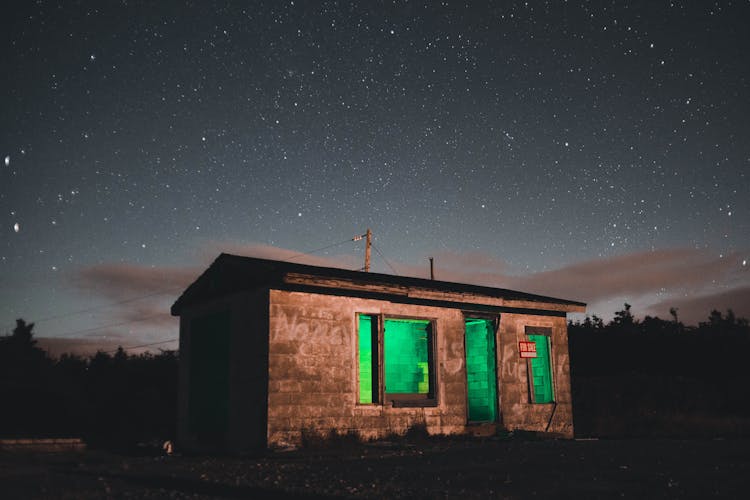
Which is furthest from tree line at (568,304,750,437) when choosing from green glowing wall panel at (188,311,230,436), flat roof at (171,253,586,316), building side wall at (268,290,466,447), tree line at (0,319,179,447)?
tree line at (0,319,179,447)

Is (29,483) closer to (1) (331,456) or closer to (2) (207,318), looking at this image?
(1) (331,456)

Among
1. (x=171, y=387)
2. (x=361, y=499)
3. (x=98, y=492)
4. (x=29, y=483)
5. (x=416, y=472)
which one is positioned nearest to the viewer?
(x=361, y=499)

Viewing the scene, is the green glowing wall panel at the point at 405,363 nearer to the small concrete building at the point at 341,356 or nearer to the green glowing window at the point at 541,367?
the small concrete building at the point at 341,356

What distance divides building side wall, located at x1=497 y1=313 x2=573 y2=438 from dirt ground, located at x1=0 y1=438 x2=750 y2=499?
3.00 metres

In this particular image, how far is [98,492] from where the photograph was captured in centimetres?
771

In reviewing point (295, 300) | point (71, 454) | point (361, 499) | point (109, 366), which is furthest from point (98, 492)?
point (109, 366)

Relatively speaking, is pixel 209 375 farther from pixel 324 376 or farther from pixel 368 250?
pixel 368 250

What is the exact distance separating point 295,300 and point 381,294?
2204 mm

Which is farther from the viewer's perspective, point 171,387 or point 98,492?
point 171,387

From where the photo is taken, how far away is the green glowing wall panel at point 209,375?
47.7ft

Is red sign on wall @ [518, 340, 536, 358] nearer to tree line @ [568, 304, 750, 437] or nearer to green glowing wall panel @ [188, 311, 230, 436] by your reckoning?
tree line @ [568, 304, 750, 437]

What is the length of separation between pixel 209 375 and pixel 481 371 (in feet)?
24.3

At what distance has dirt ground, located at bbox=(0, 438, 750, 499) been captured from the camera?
749 centimetres

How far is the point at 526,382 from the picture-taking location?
679 inches
